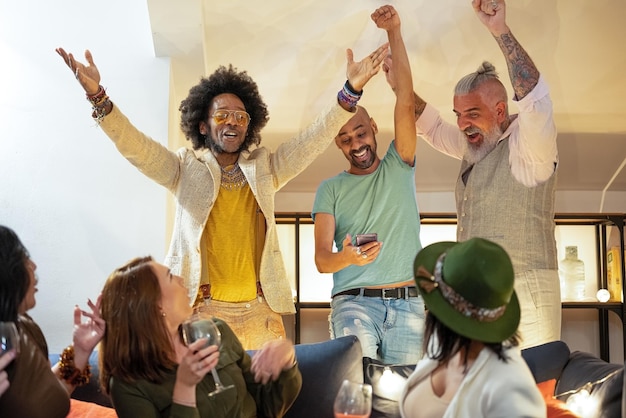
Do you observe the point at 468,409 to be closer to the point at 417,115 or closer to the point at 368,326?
the point at 368,326

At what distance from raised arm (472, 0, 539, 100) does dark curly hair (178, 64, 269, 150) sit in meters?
1.06

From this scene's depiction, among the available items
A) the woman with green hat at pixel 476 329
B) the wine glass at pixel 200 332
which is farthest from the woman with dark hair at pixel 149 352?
the woman with green hat at pixel 476 329

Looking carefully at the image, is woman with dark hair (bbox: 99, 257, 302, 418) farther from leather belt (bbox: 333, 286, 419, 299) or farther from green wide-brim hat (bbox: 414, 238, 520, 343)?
leather belt (bbox: 333, 286, 419, 299)

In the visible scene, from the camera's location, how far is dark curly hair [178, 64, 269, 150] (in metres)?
3.57

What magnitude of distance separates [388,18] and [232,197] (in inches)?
40.6

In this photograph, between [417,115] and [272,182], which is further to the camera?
[417,115]

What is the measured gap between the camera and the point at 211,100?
3.55 m

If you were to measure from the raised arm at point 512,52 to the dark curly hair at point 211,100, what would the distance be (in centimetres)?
106

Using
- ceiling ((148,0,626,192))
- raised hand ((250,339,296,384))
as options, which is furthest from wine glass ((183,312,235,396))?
ceiling ((148,0,626,192))

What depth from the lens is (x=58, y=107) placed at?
12.9ft

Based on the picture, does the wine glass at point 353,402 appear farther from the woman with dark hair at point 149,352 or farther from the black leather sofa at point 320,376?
the black leather sofa at point 320,376

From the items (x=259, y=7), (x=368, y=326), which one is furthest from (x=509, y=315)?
(x=259, y=7)

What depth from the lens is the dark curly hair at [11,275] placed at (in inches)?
81.4

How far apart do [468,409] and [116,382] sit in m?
1.06
